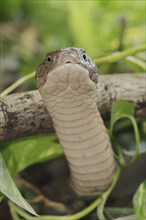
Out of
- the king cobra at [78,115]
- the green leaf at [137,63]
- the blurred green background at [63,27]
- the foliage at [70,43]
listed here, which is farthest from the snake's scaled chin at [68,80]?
the blurred green background at [63,27]

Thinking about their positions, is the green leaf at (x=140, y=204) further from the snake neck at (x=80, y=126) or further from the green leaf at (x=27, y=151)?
the green leaf at (x=27, y=151)

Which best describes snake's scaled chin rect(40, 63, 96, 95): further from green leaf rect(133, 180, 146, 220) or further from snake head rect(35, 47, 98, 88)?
green leaf rect(133, 180, 146, 220)

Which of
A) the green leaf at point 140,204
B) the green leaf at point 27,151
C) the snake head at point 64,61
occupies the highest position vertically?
the snake head at point 64,61

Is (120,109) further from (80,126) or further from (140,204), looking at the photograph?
(140,204)

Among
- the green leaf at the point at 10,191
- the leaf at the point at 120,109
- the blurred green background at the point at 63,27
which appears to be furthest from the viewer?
the blurred green background at the point at 63,27

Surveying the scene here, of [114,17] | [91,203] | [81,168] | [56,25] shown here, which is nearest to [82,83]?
[81,168]

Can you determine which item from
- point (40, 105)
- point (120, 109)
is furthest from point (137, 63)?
point (40, 105)
